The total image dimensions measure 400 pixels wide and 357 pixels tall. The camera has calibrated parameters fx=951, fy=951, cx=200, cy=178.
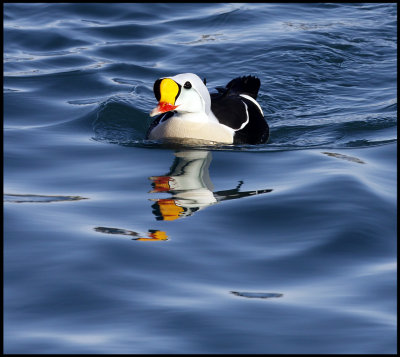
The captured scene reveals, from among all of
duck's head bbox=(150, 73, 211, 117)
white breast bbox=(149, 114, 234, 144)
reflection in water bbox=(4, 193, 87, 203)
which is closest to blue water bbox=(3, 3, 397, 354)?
reflection in water bbox=(4, 193, 87, 203)

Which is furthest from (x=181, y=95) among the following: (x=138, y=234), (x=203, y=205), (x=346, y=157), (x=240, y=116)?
(x=138, y=234)

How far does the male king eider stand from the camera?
7312 millimetres

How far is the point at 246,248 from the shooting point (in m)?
5.27

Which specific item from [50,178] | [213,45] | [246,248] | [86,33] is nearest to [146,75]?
[213,45]

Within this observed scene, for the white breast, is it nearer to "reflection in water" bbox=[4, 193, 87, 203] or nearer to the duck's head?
the duck's head

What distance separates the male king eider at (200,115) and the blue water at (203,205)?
5.9 inches

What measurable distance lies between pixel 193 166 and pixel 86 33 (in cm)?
608

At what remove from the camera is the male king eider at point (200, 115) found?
288 inches

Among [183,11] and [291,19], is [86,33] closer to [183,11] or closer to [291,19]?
[183,11]

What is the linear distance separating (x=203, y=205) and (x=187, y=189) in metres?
0.43

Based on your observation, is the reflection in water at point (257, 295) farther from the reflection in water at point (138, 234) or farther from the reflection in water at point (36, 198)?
the reflection in water at point (36, 198)

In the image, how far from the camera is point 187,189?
21.2ft

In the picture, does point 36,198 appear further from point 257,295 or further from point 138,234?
point 257,295

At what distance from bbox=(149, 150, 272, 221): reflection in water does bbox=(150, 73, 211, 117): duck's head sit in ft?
1.26
